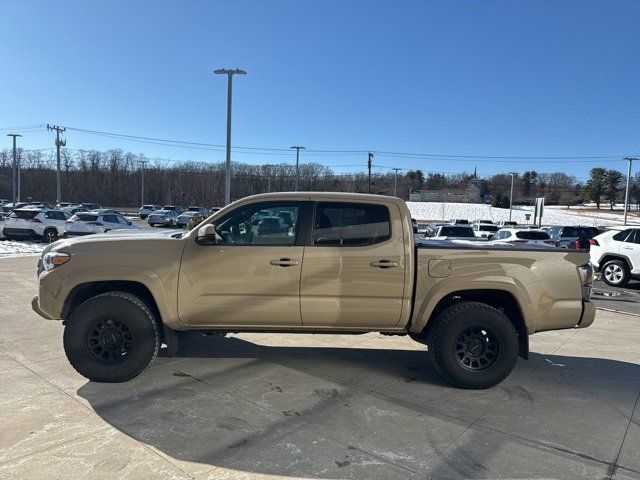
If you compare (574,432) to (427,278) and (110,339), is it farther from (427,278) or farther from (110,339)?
(110,339)

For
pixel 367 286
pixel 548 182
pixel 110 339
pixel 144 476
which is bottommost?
pixel 144 476

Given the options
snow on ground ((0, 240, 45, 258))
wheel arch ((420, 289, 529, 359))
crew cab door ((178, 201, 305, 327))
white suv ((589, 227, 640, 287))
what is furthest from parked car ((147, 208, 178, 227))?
wheel arch ((420, 289, 529, 359))

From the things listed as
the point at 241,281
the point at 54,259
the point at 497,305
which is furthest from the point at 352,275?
the point at 54,259

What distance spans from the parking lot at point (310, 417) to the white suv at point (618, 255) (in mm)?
7967

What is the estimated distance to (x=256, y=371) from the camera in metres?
4.96

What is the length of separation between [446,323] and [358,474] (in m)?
1.89

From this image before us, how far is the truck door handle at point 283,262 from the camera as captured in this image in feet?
14.4

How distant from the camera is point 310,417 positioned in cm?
390

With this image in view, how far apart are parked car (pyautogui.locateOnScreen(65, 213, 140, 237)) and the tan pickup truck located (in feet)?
58.6

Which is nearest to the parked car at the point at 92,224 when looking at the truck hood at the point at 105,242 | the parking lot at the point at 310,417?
the parking lot at the point at 310,417

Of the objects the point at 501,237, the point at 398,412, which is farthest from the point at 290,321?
the point at 501,237

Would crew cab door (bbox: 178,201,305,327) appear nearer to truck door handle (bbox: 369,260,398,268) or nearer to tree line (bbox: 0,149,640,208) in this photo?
truck door handle (bbox: 369,260,398,268)

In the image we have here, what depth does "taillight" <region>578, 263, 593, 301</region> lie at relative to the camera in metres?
4.68

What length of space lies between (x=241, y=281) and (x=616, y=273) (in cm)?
1210
